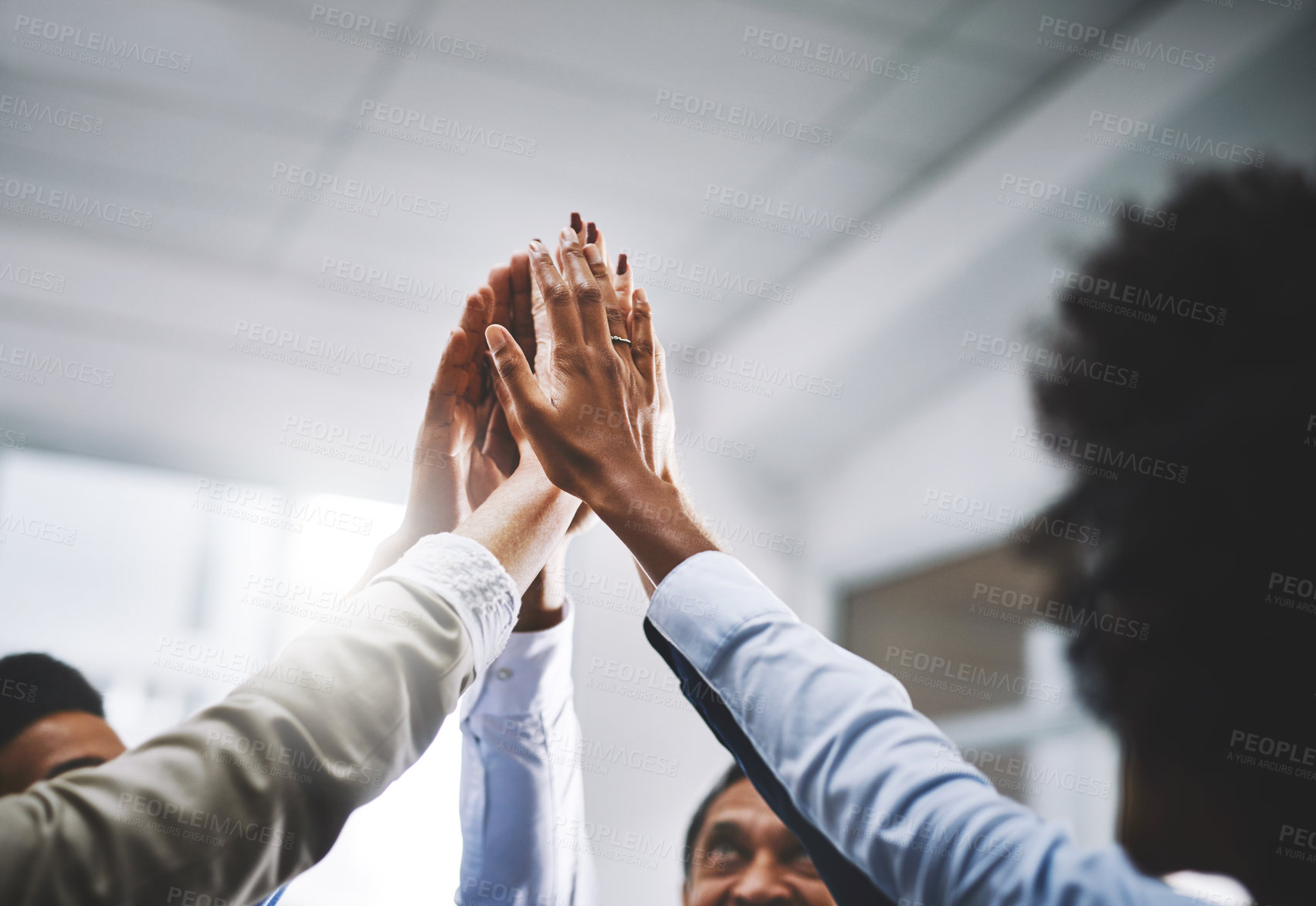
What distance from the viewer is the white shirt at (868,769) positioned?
1.59ft

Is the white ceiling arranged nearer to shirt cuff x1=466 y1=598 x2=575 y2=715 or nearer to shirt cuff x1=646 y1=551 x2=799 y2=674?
shirt cuff x1=466 y1=598 x2=575 y2=715

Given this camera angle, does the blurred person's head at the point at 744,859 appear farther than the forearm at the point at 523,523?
Yes

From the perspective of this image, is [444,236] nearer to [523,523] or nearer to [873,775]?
[523,523]

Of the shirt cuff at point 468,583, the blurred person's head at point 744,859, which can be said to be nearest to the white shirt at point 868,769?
the shirt cuff at point 468,583

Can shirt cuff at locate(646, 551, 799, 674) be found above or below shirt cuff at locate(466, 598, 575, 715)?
above

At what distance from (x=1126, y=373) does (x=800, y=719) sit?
0.34 metres

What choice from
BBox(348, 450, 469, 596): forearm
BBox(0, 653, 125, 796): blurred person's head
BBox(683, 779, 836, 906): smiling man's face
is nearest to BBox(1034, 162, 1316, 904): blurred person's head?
BBox(348, 450, 469, 596): forearm

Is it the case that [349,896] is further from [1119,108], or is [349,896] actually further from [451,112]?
[1119,108]

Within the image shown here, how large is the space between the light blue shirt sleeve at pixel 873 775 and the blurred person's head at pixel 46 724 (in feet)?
2.59

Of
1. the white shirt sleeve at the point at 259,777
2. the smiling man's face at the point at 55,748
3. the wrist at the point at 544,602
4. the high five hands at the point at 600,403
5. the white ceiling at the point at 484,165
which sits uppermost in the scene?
the white ceiling at the point at 484,165

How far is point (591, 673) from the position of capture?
2547 mm

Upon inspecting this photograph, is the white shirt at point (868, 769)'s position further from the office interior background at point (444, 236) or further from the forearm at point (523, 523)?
the office interior background at point (444, 236)

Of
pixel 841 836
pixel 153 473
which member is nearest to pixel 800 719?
pixel 841 836

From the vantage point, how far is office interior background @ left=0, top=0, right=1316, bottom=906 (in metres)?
1.39
